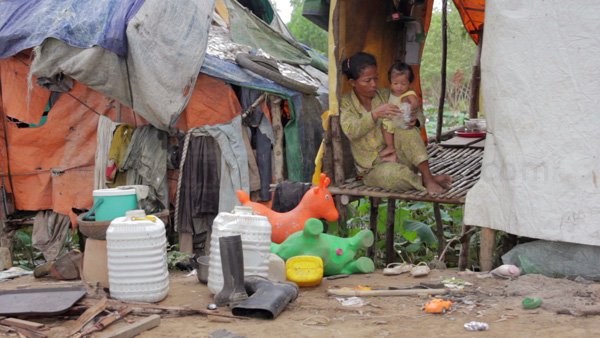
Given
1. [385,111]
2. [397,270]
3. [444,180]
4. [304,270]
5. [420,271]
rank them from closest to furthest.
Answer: [304,270]
[420,271]
[397,270]
[385,111]
[444,180]

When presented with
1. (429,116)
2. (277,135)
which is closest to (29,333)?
(277,135)

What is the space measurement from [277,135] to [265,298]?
11.0 feet

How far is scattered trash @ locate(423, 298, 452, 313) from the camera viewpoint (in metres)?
4.18

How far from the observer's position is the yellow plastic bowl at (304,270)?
4.89 m

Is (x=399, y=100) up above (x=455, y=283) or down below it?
above

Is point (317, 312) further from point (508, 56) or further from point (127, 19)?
point (127, 19)

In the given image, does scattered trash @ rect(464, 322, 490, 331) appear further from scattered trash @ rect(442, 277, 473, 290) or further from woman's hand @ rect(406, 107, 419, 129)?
woman's hand @ rect(406, 107, 419, 129)

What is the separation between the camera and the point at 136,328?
3918 mm

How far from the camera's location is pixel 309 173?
748cm

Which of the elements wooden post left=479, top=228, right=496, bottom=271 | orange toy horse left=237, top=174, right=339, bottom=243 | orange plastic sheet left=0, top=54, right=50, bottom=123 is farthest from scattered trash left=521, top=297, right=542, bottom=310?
orange plastic sheet left=0, top=54, right=50, bottom=123

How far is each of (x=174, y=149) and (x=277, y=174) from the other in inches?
40.3

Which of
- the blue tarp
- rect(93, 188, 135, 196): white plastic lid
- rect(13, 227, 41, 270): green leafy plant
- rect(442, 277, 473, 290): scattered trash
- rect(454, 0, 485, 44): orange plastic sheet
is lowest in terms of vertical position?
rect(13, 227, 41, 270): green leafy plant

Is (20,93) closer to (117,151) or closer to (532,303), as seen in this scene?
(117,151)

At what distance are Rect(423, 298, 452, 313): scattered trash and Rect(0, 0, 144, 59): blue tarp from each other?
3956 mm
